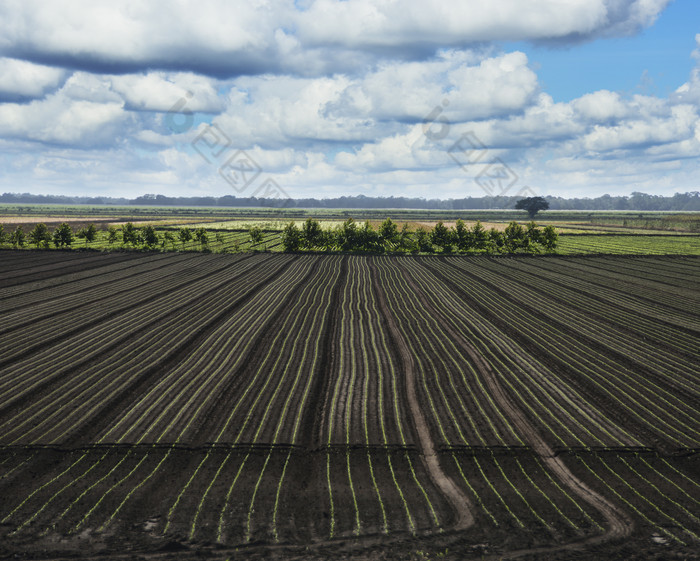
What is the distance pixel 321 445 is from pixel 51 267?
59.8 metres

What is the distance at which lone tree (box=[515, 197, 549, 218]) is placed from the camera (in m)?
189

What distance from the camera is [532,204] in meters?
190

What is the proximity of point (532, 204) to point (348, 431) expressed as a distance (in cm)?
19472

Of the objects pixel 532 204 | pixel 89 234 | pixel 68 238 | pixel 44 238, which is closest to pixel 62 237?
pixel 68 238

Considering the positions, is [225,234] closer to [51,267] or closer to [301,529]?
[51,267]

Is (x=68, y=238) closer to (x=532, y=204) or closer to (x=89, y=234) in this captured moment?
(x=89, y=234)

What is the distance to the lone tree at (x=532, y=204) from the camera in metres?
189

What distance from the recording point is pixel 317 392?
20969mm

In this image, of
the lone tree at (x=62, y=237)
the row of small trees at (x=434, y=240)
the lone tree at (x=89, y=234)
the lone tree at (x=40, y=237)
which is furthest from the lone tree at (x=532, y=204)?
the lone tree at (x=40, y=237)

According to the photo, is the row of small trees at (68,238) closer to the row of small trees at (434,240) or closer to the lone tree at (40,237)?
the lone tree at (40,237)

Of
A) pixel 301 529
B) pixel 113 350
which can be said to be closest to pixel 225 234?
pixel 113 350

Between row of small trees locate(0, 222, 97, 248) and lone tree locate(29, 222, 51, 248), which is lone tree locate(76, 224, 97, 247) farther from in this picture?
lone tree locate(29, 222, 51, 248)

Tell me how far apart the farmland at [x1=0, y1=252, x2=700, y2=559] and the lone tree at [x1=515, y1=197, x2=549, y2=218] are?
164 m

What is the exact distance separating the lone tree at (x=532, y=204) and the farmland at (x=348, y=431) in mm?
164357
